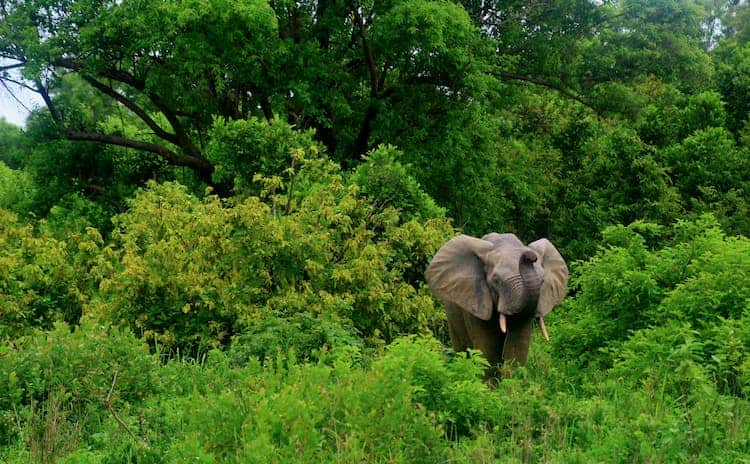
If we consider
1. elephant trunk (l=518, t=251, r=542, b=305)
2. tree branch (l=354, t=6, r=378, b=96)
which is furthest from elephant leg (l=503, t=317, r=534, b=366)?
tree branch (l=354, t=6, r=378, b=96)

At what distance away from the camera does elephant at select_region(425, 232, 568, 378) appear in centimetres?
896

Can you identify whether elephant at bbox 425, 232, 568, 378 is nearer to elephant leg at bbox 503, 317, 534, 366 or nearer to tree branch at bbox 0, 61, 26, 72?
elephant leg at bbox 503, 317, 534, 366

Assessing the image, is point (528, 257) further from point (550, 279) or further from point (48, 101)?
point (48, 101)

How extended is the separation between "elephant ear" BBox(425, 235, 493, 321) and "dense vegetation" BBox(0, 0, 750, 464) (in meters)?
0.92

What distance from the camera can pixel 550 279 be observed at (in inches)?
384

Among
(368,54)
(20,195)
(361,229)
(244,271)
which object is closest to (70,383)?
(244,271)

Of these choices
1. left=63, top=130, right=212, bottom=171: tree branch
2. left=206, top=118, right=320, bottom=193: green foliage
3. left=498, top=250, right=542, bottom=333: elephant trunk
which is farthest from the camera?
left=63, top=130, right=212, bottom=171: tree branch

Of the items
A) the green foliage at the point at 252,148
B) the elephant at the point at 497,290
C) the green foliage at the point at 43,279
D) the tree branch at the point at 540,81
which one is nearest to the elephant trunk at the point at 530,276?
the elephant at the point at 497,290

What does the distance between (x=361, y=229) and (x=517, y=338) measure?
312cm

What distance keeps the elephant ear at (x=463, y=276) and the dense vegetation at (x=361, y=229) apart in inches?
36.3

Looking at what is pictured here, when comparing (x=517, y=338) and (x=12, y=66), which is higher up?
(x=12, y=66)

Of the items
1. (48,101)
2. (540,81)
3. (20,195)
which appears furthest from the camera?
(540,81)

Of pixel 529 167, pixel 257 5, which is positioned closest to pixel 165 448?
pixel 257 5

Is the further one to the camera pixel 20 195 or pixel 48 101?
pixel 20 195
